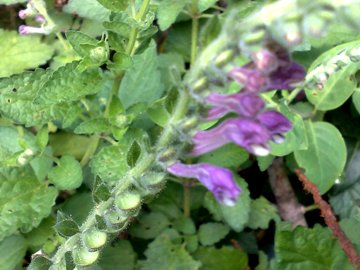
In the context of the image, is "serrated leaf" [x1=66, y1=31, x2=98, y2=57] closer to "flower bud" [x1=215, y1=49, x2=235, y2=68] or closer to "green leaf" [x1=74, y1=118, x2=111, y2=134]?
"green leaf" [x1=74, y1=118, x2=111, y2=134]

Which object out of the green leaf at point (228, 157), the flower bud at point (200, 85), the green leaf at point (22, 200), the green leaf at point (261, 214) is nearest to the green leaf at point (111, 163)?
the green leaf at point (22, 200)

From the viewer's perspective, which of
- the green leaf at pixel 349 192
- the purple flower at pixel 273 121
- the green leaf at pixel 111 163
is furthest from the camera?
the green leaf at pixel 349 192

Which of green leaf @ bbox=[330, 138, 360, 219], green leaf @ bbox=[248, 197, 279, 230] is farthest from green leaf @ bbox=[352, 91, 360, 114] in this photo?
green leaf @ bbox=[248, 197, 279, 230]

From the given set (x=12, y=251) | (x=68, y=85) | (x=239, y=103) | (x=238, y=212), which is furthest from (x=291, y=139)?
(x=12, y=251)

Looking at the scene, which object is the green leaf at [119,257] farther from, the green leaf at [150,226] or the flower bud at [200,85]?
the flower bud at [200,85]

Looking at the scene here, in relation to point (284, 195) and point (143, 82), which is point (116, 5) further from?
point (284, 195)

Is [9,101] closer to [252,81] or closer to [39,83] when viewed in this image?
[39,83]
